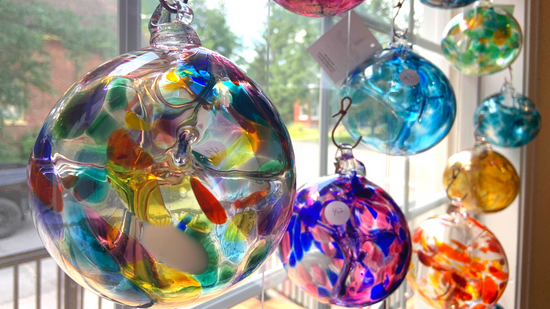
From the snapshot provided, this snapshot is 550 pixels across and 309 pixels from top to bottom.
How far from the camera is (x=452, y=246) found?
2.48ft

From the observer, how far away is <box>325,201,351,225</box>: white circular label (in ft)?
1.56

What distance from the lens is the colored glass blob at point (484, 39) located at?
94cm

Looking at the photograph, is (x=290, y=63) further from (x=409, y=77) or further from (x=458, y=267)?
(x=458, y=267)

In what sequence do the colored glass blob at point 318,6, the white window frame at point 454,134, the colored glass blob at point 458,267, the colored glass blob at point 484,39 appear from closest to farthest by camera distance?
the colored glass blob at point 318,6, the white window frame at point 454,134, the colored glass blob at point 458,267, the colored glass blob at point 484,39

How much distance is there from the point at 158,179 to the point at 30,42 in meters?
0.38

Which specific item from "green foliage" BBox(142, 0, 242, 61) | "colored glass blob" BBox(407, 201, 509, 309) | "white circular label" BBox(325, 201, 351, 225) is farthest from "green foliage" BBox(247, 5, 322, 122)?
"white circular label" BBox(325, 201, 351, 225)

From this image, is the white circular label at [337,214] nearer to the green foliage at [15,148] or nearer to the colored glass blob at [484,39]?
the green foliage at [15,148]

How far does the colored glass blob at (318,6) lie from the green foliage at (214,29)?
0.38 m

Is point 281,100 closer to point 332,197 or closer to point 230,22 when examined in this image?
point 230,22

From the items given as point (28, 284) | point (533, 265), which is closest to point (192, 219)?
point (28, 284)

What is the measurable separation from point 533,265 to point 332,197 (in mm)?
1884

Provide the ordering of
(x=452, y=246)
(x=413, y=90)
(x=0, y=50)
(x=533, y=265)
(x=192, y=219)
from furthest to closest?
(x=533, y=265) < (x=452, y=246) < (x=413, y=90) < (x=0, y=50) < (x=192, y=219)

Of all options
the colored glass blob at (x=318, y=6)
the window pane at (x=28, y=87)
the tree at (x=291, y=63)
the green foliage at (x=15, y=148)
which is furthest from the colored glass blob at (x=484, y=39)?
the green foliage at (x=15, y=148)

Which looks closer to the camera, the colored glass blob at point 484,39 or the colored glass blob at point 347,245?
the colored glass blob at point 347,245
